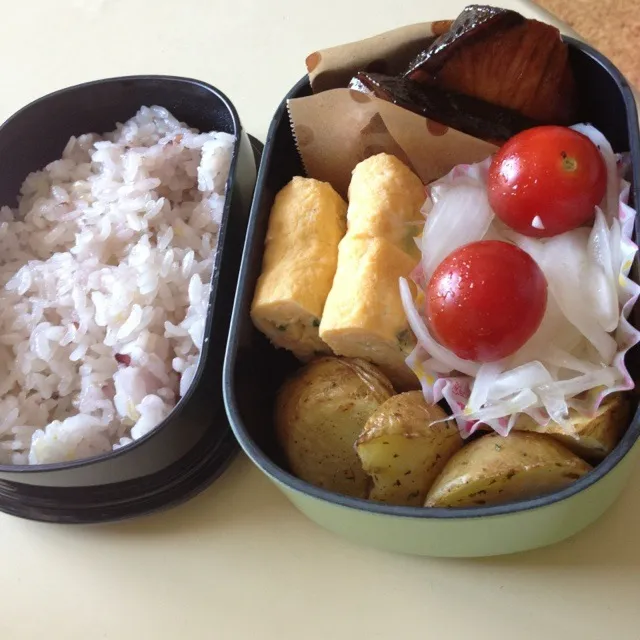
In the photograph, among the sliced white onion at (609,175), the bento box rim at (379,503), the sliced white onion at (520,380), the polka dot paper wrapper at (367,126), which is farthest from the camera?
the polka dot paper wrapper at (367,126)

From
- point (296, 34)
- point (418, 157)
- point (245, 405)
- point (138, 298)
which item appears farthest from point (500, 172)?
point (296, 34)

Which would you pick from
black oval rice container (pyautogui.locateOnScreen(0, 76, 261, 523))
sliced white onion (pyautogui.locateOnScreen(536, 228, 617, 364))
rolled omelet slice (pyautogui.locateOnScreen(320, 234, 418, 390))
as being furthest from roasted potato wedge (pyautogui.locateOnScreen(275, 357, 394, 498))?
sliced white onion (pyautogui.locateOnScreen(536, 228, 617, 364))

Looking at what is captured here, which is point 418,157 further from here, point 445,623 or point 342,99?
point 445,623

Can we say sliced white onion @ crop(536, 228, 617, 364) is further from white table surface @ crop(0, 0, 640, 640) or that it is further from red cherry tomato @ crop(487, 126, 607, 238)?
white table surface @ crop(0, 0, 640, 640)

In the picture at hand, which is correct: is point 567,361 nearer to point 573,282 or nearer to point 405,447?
point 573,282

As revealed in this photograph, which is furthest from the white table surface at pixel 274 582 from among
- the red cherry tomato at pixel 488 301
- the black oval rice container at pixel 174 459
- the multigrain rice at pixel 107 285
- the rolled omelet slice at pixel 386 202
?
the rolled omelet slice at pixel 386 202

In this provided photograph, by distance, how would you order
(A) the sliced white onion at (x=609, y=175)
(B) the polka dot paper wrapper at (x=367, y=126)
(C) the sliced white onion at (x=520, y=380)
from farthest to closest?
1. (B) the polka dot paper wrapper at (x=367, y=126)
2. (A) the sliced white onion at (x=609, y=175)
3. (C) the sliced white onion at (x=520, y=380)

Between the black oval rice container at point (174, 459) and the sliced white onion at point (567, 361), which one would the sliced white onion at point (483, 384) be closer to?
the sliced white onion at point (567, 361)
